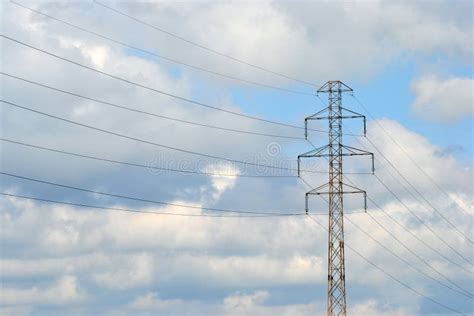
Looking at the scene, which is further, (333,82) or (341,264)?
(333,82)

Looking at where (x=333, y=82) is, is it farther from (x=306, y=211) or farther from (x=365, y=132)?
(x=306, y=211)

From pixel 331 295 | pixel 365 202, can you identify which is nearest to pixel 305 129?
pixel 365 202

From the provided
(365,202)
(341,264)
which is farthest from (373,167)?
(341,264)

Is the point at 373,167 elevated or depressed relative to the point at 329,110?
depressed

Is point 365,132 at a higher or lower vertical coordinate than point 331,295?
A: higher

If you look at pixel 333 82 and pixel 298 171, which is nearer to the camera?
pixel 298 171

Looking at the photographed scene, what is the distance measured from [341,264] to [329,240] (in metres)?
3.05

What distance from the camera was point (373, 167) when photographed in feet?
307

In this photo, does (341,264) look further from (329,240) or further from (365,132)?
(365,132)

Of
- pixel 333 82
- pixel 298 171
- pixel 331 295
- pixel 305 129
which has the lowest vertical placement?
pixel 331 295

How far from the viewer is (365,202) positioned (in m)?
94.9

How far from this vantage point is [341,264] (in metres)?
92.2

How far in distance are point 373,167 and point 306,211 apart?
9.33 m

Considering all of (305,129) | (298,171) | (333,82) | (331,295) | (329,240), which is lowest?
(331,295)
